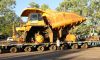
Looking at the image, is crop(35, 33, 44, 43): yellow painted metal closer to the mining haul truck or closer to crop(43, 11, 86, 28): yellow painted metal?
the mining haul truck

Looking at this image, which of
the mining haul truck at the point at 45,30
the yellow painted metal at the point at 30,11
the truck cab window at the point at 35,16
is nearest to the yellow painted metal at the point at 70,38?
the mining haul truck at the point at 45,30

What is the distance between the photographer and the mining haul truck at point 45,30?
3672cm

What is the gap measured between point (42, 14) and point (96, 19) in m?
34.9

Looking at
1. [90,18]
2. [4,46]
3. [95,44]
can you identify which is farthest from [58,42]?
[90,18]

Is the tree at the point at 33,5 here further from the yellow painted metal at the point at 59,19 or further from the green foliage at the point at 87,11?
the yellow painted metal at the point at 59,19

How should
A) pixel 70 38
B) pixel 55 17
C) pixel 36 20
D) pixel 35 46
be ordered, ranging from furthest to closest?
pixel 70 38
pixel 55 17
pixel 36 20
pixel 35 46

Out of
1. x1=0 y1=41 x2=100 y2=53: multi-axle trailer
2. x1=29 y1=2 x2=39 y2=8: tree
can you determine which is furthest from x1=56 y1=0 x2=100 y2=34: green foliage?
x1=0 y1=41 x2=100 y2=53: multi-axle trailer

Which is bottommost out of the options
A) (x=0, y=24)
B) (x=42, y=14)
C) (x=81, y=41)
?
(x=0, y=24)

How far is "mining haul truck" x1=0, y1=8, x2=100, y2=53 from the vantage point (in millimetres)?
36719

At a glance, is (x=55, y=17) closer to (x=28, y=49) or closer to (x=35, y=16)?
(x=35, y=16)

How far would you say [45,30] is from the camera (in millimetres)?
38938

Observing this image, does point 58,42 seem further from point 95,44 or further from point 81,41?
point 95,44

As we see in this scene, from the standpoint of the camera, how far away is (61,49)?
1479 inches

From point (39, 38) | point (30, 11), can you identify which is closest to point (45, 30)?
point (39, 38)
